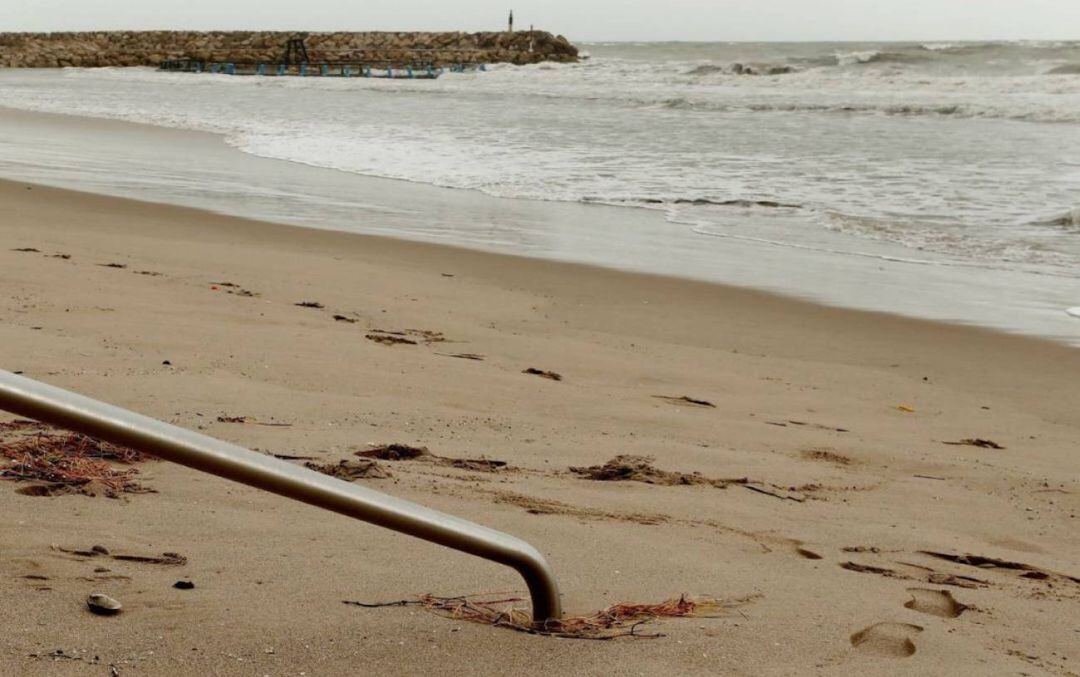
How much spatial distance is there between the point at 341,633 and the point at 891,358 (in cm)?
420

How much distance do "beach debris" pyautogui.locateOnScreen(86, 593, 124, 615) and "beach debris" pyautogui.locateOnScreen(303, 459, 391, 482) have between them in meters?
1.00

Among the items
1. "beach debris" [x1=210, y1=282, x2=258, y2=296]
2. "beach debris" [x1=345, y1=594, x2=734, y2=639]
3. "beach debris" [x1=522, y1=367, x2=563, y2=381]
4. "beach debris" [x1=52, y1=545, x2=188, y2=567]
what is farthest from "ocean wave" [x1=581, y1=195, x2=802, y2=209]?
"beach debris" [x1=52, y1=545, x2=188, y2=567]

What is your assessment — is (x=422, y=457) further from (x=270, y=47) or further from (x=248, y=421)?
(x=270, y=47)

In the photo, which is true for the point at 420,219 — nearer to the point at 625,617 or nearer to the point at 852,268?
the point at 852,268

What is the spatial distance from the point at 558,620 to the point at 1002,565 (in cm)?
141

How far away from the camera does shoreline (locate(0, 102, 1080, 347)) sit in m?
6.73

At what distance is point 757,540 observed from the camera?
271cm

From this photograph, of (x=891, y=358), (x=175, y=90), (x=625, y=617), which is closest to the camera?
(x=625, y=617)

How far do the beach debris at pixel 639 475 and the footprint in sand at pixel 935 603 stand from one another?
2.53 ft

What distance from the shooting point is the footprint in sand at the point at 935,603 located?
7.72 feet

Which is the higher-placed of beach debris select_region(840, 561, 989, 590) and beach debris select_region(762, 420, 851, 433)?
beach debris select_region(840, 561, 989, 590)

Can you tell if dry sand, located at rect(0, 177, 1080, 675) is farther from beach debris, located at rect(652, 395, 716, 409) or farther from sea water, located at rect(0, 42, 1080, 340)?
sea water, located at rect(0, 42, 1080, 340)

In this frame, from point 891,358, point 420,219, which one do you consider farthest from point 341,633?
point 420,219

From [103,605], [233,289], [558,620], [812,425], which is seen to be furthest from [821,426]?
[233,289]
